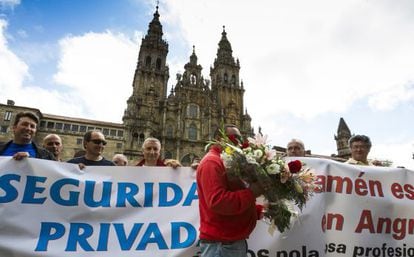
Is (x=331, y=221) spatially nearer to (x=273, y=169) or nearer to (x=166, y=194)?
(x=273, y=169)

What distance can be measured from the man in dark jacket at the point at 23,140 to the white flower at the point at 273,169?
359 cm

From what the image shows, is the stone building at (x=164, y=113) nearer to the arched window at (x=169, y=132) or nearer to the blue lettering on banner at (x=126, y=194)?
the arched window at (x=169, y=132)

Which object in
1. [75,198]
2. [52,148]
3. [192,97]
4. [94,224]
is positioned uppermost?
[192,97]

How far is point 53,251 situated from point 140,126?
37.4 meters

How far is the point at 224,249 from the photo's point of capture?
2490mm

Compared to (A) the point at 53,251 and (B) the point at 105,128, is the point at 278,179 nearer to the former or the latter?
(A) the point at 53,251

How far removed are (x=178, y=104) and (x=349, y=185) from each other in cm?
4276

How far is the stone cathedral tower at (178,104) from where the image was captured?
136 feet

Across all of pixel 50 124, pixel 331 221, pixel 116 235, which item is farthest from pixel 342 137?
pixel 116 235

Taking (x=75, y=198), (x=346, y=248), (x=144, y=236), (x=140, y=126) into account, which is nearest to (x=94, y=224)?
(x=75, y=198)

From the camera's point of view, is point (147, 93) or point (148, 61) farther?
point (148, 61)

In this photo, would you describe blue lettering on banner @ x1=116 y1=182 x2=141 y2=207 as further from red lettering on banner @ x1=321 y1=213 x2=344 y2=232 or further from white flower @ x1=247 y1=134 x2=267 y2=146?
red lettering on banner @ x1=321 y1=213 x2=344 y2=232

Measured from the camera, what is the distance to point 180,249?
391 centimetres

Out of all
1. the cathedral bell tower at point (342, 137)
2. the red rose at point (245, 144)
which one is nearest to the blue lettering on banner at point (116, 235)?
the red rose at point (245, 144)
